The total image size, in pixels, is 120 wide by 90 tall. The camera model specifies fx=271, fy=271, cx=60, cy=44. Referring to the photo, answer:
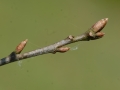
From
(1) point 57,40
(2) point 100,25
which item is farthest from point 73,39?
(1) point 57,40

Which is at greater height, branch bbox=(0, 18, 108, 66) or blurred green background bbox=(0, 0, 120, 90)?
blurred green background bbox=(0, 0, 120, 90)

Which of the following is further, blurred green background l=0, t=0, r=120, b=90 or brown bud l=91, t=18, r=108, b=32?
blurred green background l=0, t=0, r=120, b=90

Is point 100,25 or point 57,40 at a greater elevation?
point 57,40

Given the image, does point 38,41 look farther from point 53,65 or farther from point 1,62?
point 1,62

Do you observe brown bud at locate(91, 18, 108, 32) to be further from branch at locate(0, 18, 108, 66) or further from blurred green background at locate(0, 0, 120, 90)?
blurred green background at locate(0, 0, 120, 90)

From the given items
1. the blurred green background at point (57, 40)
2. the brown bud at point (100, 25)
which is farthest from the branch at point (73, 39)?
the blurred green background at point (57, 40)

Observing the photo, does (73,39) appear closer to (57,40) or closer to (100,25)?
(100,25)

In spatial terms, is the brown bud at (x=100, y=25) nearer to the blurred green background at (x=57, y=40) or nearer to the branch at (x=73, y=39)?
the branch at (x=73, y=39)

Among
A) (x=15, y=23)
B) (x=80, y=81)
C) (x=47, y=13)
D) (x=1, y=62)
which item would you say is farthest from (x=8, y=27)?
(x=1, y=62)

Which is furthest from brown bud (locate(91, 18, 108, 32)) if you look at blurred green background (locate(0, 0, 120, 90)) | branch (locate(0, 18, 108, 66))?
blurred green background (locate(0, 0, 120, 90))
